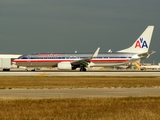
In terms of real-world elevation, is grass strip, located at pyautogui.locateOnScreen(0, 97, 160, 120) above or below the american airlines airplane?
below

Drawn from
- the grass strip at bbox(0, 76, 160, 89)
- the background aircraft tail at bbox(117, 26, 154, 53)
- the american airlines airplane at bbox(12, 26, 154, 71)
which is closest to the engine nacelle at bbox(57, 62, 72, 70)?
the american airlines airplane at bbox(12, 26, 154, 71)

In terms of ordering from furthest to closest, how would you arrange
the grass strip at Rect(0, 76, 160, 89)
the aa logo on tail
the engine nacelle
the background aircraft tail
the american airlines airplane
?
the aa logo on tail, the background aircraft tail, the american airlines airplane, the engine nacelle, the grass strip at Rect(0, 76, 160, 89)

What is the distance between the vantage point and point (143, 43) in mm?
89500

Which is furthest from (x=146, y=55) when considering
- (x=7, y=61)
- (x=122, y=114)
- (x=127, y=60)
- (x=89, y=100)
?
(x=122, y=114)

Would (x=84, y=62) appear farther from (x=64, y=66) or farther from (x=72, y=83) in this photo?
(x=72, y=83)

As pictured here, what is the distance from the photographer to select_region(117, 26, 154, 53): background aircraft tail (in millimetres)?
88375

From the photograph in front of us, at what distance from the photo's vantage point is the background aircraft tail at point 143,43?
88.4 meters

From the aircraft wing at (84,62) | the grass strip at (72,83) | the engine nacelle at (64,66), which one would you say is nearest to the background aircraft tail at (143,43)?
the aircraft wing at (84,62)

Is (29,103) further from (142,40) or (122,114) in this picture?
(142,40)

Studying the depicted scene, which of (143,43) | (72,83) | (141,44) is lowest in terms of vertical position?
(72,83)

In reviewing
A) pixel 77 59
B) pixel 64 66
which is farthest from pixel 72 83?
pixel 77 59

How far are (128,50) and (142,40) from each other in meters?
4.33

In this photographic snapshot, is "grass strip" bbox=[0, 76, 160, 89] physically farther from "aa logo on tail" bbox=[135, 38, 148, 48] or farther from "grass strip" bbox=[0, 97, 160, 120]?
"aa logo on tail" bbox=[135, 38, 148, 48]

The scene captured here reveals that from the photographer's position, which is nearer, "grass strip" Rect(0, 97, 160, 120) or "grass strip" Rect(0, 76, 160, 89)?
"grass strip" Rect(0, 97, 160, 120)
